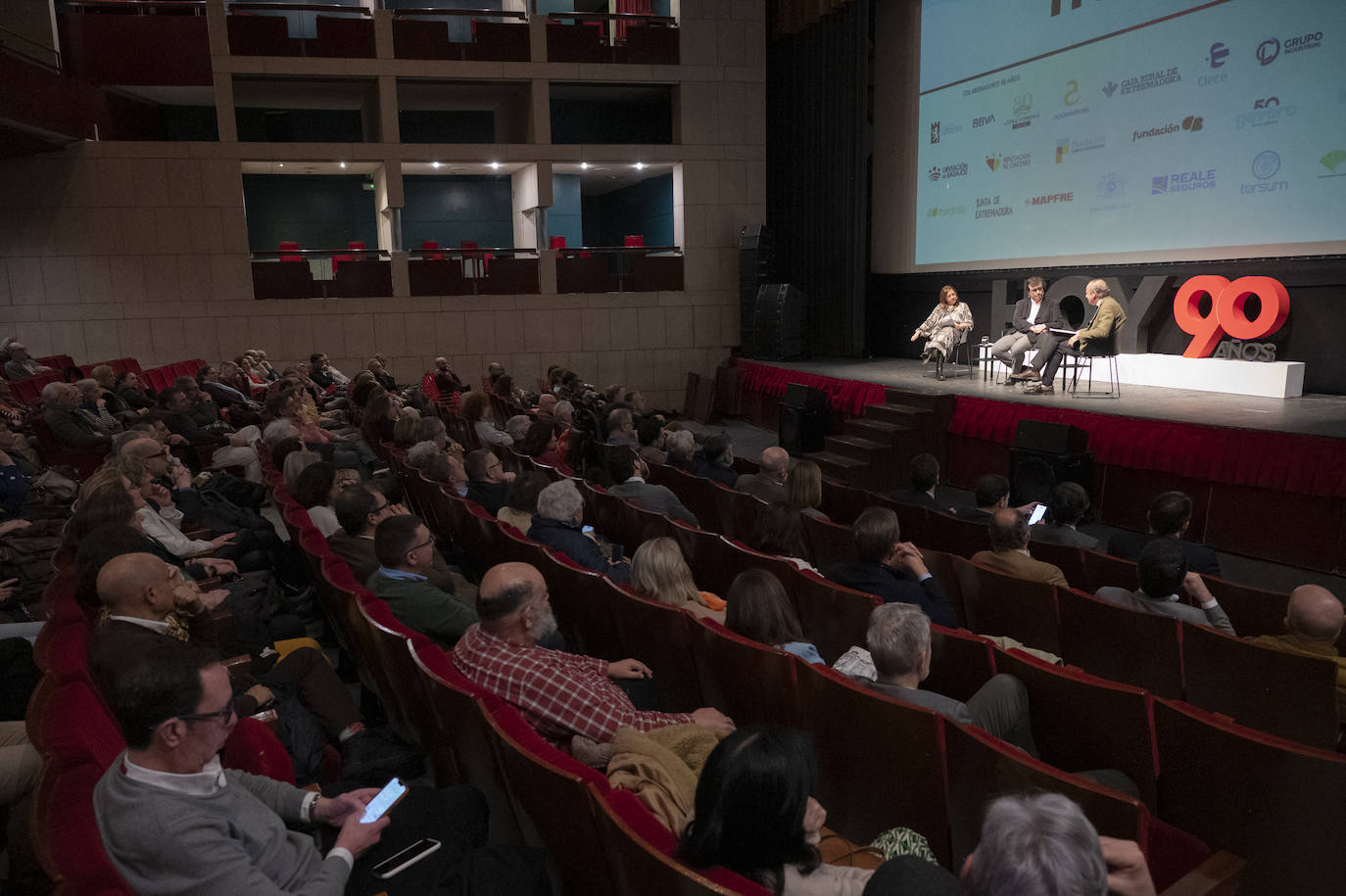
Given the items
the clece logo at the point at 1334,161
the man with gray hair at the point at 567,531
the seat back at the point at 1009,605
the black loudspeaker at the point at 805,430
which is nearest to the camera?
the seat back at the point at 1009,605

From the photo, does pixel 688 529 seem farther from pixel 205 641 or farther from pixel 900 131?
pixel 900 131

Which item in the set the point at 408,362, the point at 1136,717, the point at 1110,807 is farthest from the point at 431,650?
the point at 408,362

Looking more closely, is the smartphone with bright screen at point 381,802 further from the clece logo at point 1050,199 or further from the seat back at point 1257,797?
the clece logo at point 1050,199

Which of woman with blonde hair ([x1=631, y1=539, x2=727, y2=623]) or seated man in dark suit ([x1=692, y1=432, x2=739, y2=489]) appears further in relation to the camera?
seated man in dark suit ([x1=692, y1=432, x2=739, y2=489])

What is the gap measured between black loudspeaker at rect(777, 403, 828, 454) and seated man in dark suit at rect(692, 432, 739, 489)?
3340 mm

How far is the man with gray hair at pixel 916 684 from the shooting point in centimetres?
219

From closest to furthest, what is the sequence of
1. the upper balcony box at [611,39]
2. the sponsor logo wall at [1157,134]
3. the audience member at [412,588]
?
the audience member at [412,588] < the sponsor logo wall at [1157,134] < the upper balcony box at [611,39]

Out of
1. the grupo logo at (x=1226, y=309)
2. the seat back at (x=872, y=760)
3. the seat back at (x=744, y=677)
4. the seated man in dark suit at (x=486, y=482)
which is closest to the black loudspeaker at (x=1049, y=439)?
the grupo logo at (x=1226, y=309)

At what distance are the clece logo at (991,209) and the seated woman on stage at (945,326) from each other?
1066 mm

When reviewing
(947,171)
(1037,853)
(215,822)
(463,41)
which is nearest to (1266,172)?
(947,171)

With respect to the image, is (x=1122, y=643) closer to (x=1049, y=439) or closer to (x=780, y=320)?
(x=1049, y=439)

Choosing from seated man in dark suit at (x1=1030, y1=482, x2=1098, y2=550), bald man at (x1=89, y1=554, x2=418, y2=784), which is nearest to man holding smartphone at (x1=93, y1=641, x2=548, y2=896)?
bald man at (x1=89, y1=554, x2=418, y2=784)

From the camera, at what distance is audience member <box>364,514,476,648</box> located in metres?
2.89

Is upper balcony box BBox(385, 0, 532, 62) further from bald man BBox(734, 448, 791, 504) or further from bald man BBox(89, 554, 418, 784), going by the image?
bald man BBox(89, 554, 418, 784)
